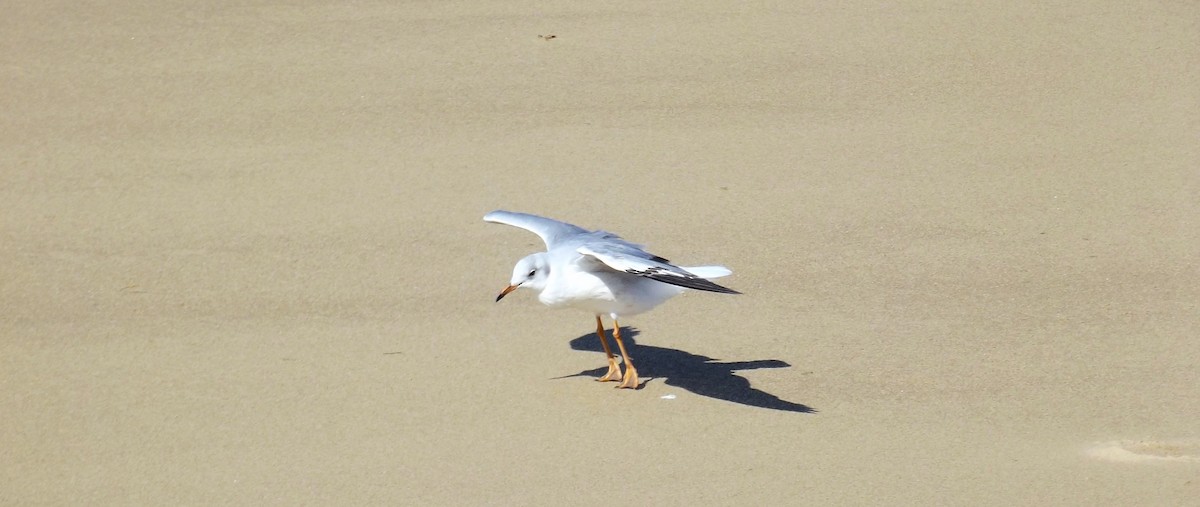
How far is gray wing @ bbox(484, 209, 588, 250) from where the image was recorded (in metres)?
6.51

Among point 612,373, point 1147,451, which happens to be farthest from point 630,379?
point 1147,451

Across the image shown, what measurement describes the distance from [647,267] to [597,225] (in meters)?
1.90

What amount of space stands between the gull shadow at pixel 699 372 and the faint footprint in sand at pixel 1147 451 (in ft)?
3.79

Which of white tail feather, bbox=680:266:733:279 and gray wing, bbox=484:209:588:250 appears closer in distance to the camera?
white tail feather, bbox=680:266:733:279

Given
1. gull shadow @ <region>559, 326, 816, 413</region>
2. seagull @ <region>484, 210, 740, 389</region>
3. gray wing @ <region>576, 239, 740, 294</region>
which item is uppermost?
gray wing @ <region>576, 239, 740, 294</region>

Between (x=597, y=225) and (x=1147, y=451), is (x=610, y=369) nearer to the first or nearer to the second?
(x=597, y=225)

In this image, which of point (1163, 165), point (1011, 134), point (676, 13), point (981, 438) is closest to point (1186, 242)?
point (1163, 165)

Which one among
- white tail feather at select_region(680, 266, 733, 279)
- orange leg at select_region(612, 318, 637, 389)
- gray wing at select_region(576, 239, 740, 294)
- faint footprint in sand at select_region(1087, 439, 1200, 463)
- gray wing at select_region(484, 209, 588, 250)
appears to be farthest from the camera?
gray wing at select_region(484, 209, 588, 250)

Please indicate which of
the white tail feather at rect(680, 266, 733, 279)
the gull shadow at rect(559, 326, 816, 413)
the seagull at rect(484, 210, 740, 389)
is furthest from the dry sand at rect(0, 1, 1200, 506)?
the white tail feather at rect(680, 266, 733, 279)

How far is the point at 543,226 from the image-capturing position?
21.9ft

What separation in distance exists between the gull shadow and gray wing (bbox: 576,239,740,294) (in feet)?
1.73

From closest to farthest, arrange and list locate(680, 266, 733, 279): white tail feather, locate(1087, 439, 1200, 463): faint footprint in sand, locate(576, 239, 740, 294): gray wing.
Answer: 1. locate(1087, 439, 1200, 463): faint footprint in sand
2. locate(576, 239, 740, 294): gray wing
3. locate(680, 266, 733, 279): white tail feather

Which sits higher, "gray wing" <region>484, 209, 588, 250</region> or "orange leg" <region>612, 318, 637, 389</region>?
"gray wing" <region>484, 209, 588, 250</region>

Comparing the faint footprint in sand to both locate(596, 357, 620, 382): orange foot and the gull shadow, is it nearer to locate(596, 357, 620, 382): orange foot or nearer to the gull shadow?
the gull shadow
